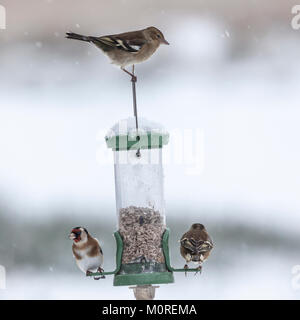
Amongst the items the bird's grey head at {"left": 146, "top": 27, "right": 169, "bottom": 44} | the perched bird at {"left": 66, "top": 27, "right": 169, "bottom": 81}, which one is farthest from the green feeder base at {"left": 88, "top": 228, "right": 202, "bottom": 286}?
the bird's grey head at {"left": 146, "top": 27, "right": 169, "bottom": 44}

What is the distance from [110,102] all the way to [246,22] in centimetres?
179

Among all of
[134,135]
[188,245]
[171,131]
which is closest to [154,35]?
[134,135]

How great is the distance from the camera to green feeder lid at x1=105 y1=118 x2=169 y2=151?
5582 millimetres

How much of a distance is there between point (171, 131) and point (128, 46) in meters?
3.97

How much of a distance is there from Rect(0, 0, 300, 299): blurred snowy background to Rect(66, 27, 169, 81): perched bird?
297 centimetres

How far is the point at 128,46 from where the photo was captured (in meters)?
5.58

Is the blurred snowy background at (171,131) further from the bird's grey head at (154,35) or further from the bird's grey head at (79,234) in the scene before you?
the bird's grey head at (154,35)

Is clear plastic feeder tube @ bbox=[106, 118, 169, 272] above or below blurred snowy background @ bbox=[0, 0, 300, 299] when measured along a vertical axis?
below

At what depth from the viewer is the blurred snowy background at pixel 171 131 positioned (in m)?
8.61

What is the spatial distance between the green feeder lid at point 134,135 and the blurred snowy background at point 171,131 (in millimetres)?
2738

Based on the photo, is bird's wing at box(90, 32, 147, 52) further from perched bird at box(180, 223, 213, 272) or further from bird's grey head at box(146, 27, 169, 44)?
perched bird at box(180, 223, 213, 272)

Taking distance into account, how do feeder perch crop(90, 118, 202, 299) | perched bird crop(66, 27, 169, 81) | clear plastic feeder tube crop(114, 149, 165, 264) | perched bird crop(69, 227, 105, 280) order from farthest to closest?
1. perched bird crop(69, 227, 105, 280)
2. clear plastic feeder tube crop(114, 149, 165, 264)
3. feeder perch crop(90, 118, 202, 299)
4. perched bird crop(66, 27, 169, 81)

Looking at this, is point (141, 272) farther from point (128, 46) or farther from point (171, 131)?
point (171, 131)
